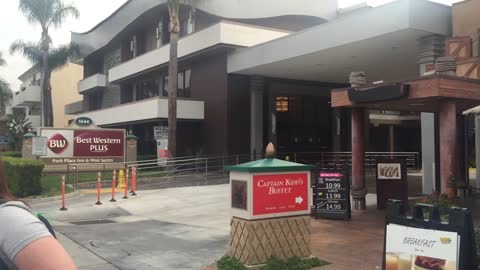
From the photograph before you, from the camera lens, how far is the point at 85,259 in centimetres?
891

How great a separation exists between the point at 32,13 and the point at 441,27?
107 feet

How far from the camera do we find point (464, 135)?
60.4 ft

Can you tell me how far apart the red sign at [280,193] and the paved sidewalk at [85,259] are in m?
2.59

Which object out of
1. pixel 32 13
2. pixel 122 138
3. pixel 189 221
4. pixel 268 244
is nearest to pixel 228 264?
pixel 268 244

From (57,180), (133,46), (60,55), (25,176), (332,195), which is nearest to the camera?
(332,195)

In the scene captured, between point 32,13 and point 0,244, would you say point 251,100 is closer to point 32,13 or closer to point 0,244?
point 32,13

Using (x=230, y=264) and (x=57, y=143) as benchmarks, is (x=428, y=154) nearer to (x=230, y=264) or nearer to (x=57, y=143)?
(x=230, y=264)

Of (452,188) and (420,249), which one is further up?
(452,188)

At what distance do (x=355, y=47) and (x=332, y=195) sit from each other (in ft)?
31.5

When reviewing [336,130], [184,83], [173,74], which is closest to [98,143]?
[173,74]

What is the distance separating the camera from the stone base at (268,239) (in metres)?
7.72

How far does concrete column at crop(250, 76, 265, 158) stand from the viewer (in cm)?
2756

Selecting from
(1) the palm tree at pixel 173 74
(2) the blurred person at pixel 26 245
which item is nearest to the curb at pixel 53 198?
(1) the palm tree at pixel 173 74

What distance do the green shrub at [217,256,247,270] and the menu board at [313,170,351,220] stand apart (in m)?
4.81
